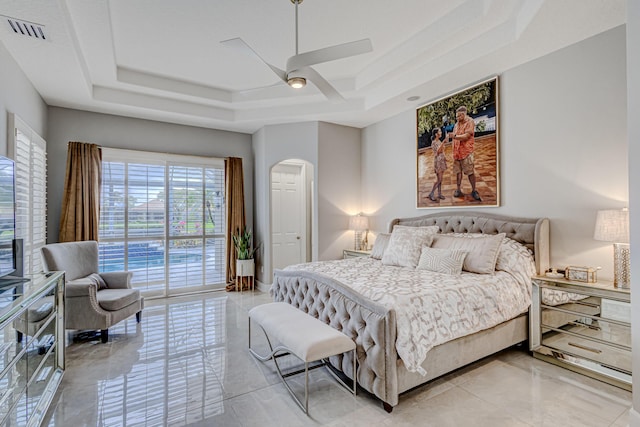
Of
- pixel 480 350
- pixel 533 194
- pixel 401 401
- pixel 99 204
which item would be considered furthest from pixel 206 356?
pixel 533 194

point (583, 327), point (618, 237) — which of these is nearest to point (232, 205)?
point (583, 327)

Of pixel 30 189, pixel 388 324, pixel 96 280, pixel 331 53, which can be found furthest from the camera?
pixel 96 280

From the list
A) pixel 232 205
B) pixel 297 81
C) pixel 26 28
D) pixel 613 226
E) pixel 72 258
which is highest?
pixel 26 28

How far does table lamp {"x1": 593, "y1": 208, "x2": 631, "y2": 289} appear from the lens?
8.36ft

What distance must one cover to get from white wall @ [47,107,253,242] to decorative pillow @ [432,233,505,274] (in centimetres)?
403

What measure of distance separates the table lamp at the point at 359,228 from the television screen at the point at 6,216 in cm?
421

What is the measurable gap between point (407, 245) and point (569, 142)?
186cm

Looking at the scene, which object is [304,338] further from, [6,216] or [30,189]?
[30,189]

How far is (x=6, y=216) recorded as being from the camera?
234cm

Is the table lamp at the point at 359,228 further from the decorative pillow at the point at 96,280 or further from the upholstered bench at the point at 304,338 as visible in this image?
the decorative pillow at the point at 96,280

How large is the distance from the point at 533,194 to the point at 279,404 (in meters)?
3.16

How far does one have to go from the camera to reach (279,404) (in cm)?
230

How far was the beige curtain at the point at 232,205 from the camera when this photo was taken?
Result: 5820 mm

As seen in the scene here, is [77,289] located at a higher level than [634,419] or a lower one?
higher
